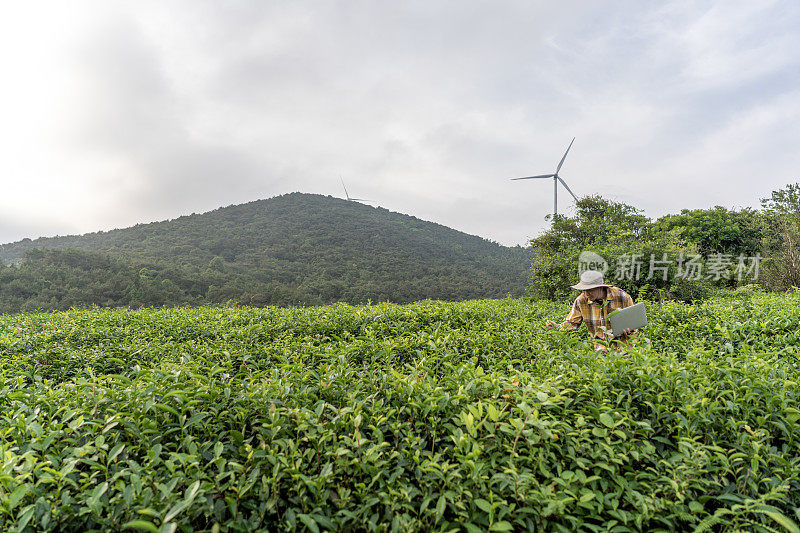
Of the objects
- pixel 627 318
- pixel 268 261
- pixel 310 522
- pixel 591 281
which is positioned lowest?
pixel 310 522

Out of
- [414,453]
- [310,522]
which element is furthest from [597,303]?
[310,522]

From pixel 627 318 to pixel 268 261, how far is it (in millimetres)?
37576

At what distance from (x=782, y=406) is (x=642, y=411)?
71 centimetres

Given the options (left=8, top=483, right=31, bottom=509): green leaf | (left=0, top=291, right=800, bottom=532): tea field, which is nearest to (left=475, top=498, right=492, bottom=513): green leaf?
(left=0, top=291, right=800, bottom=532): tea field

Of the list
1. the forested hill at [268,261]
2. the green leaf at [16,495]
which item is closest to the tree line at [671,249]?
the green leaf at [16,495]

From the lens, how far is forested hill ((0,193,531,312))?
20.8 m

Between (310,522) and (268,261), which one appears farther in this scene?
(268,261)

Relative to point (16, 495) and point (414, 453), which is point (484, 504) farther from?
point (16, 495)

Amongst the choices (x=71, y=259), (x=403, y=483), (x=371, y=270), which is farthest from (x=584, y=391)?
(x=371, y=270)

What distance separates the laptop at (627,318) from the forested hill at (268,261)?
22.8 m

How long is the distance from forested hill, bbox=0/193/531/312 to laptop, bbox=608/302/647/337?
74.7ft

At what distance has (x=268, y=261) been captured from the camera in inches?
1497

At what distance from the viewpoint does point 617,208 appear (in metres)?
16.7

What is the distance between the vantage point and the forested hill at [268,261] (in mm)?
20781
